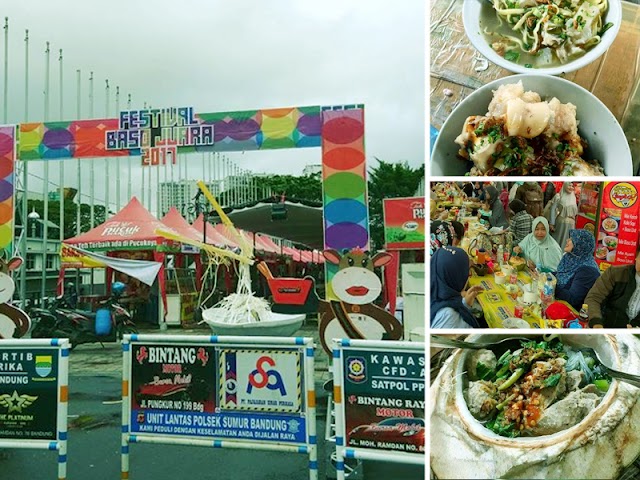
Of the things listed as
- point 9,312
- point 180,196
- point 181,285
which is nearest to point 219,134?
point 9,312

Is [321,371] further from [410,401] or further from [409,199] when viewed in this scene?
[410,401]

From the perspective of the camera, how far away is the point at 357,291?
4.11m

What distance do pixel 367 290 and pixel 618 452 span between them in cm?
289

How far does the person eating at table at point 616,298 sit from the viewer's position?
1148mm

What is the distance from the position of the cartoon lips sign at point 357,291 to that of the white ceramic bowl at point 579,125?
9.59 feet

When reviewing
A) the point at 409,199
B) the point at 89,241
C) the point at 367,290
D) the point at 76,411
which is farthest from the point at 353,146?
the point at 89,241

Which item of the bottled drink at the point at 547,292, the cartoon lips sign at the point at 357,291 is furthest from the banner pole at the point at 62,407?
the cartoon lips sign at the point at 357,291

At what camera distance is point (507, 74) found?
120 centimetres

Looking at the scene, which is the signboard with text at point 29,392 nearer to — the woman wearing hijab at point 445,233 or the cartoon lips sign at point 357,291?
the woman wearing hijab at point 445,233

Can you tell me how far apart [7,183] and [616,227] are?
4.67 meters

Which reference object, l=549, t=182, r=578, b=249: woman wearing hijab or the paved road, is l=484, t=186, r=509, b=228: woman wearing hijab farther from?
the paved road

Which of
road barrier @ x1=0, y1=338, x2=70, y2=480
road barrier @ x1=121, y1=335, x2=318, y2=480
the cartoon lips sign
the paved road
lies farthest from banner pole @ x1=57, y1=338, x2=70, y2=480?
the cartoon lips sign

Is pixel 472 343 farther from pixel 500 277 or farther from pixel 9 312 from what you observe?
pixel 9 312

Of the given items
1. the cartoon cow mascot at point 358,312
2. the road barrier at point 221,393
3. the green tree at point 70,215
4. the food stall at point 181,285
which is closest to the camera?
the road barrier at point 221,393
